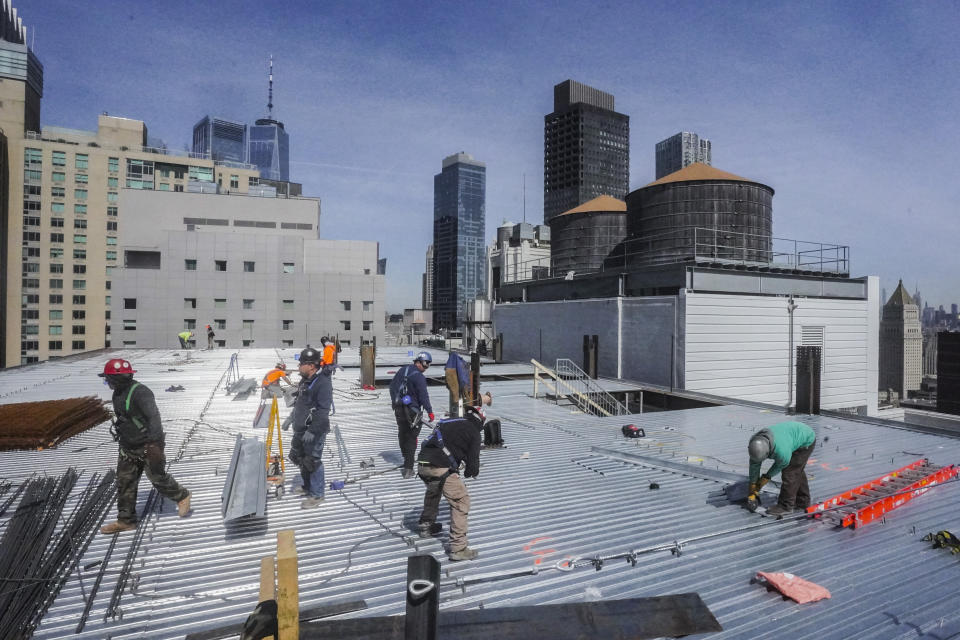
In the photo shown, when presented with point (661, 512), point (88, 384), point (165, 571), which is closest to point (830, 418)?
point (661, 512)

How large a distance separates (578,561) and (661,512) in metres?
2.11

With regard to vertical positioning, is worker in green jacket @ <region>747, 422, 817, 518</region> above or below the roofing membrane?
above

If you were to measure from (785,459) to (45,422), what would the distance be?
1316 cm

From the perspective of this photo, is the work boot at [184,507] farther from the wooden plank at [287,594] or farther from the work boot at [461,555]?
the wooden plank at [287,594]

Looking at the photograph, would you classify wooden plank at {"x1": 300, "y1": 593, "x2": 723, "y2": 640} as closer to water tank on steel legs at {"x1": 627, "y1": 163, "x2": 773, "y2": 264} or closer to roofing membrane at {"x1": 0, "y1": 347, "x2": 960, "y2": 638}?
roofing membrane at {"x1": 0, "y1": 347, "x2": 960, "y2": 638}

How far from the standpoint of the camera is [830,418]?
14500 millimetres

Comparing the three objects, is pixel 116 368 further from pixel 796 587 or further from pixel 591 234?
pixel 591 234

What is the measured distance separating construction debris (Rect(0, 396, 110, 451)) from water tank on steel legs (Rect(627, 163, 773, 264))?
23.3m

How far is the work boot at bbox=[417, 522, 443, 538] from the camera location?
6.18 metres

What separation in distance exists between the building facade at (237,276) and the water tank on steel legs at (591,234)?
32444 millimetres

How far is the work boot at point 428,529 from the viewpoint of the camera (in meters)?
6.18

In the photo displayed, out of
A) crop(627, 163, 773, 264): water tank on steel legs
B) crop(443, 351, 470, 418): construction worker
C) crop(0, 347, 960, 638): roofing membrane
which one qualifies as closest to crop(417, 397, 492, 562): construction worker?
crop(0, 347, 960, 638): roofing membrane

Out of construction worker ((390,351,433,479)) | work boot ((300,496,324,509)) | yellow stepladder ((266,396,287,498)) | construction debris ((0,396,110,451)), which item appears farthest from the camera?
construction debris ((0,396,110,451))

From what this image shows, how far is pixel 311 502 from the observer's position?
7.23 meters
